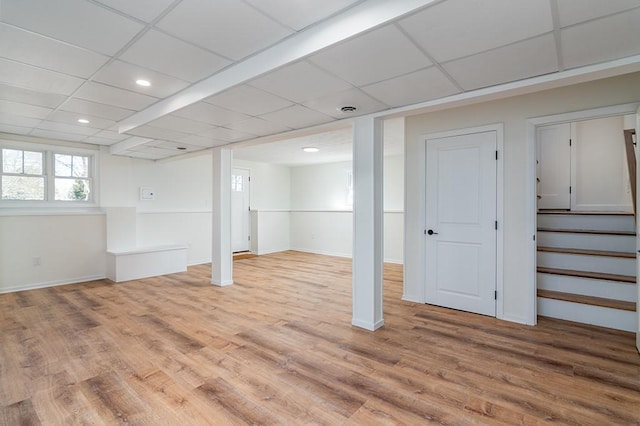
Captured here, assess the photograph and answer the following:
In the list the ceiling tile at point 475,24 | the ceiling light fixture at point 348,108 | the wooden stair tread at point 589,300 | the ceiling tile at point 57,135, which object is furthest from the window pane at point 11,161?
the wooden stair tread at point 589,300

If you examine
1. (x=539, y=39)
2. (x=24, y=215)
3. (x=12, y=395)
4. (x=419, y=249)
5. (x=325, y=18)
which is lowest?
(x=12, y=395)

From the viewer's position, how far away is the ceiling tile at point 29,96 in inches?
118

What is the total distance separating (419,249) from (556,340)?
1.63 m

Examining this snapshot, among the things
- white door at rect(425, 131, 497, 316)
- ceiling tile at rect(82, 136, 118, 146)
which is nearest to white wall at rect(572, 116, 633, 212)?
white door at rect(425, 131, 497, 316)

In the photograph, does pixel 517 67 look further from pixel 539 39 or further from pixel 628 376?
pixel 628 376

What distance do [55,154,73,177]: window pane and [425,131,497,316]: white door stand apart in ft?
19.8

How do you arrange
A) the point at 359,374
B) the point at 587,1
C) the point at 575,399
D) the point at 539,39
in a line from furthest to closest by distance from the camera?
the point at 359,374
the point at 575,399
the point at 539,39
the point at 587,1

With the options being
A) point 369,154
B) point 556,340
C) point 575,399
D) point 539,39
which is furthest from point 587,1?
point 556,340

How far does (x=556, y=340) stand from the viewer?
290 cm

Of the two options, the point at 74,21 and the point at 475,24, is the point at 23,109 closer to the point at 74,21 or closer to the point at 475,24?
the point at 74,21

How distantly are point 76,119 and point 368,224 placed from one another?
12.9 ft

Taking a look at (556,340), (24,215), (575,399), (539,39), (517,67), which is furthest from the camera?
(24,215)

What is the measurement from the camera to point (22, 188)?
5.06m

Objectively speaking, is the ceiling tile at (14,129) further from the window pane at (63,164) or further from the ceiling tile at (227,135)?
the ceiling tile at (227,135)
